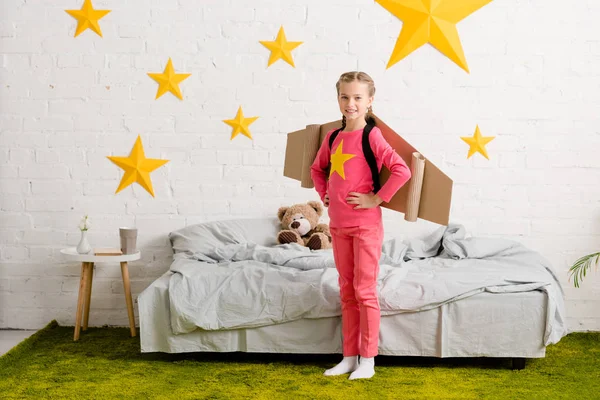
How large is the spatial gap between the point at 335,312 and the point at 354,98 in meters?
0.91

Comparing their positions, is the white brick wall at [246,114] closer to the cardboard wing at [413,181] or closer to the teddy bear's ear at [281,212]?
the teddy bear's ear at [281,212]

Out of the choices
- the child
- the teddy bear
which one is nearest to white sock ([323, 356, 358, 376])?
the child

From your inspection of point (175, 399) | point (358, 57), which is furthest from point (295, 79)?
point (175, 399)

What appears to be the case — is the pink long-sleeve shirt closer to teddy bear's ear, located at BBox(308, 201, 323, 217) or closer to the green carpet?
the green carpet

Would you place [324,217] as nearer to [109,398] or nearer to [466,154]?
[466,154]

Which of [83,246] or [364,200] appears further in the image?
[83,246]

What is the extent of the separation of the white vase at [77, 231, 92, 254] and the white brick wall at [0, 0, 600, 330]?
0.32 metres

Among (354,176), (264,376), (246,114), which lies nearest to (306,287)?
(264,376)

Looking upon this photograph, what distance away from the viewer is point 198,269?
3.22 metres

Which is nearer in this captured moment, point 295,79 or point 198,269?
point 198,269

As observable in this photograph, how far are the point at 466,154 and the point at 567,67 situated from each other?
2.29 feet

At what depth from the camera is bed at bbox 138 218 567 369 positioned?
2986mm

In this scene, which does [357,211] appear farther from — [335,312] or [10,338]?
[10,338]

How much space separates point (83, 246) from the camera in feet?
11.7
